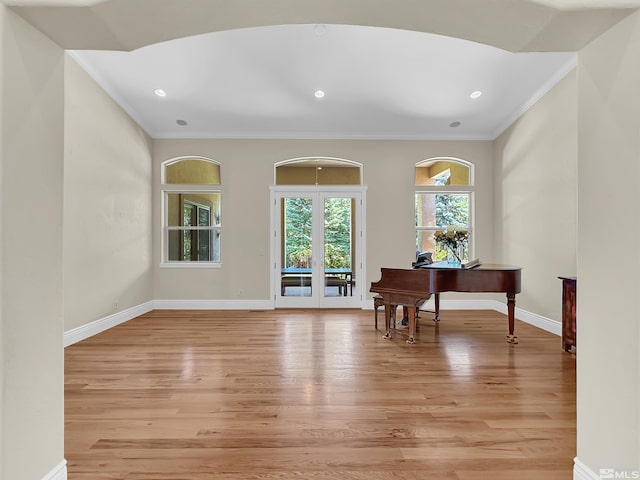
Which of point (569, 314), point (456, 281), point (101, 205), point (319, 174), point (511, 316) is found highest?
point (319, 174)

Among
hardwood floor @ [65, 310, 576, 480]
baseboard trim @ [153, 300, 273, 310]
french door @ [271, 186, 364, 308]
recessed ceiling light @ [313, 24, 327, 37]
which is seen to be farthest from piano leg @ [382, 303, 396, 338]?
recessed ceiling light @ [313, 24, 327, 37]

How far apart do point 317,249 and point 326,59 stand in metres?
3.32

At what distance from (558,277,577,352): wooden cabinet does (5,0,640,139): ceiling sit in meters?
2.54

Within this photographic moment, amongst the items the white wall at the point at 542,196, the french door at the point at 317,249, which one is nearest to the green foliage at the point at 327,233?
the french door at the point at 317,249

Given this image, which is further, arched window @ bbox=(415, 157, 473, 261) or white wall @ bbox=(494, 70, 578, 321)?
arched window @ bbox=(415, 157, 473, 261)

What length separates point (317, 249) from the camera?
6824mm

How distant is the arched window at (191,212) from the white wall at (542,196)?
17.1ft
